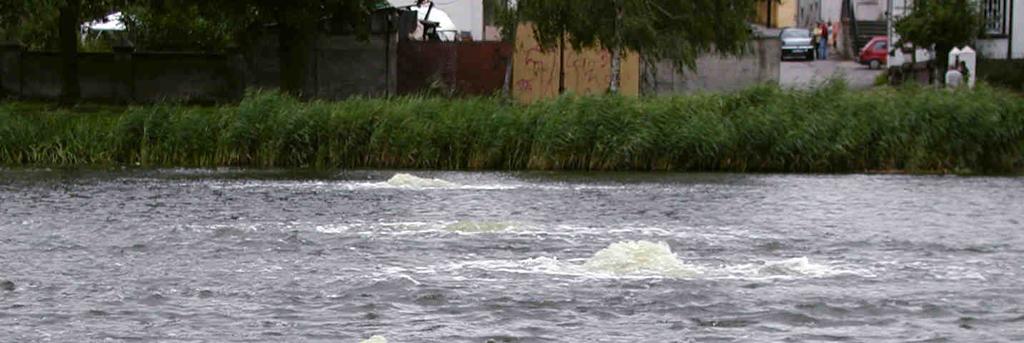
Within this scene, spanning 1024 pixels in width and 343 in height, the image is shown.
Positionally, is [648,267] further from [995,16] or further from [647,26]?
[995,16]

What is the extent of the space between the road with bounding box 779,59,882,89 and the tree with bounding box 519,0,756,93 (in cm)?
1279

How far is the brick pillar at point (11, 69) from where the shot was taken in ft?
182

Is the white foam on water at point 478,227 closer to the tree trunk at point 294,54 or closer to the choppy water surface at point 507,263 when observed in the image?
the choppy water surface at point 507,263

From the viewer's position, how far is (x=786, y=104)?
4025 cm

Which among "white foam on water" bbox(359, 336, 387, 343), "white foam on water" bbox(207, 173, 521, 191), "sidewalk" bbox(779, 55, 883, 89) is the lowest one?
"sidewalk" bbox(779, 55, 883, 89)

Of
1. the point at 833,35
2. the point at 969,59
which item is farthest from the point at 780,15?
the point at 969,59

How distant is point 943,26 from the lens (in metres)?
67.1

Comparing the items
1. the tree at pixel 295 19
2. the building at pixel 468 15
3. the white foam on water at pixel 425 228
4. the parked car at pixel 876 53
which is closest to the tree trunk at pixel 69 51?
the tree at pixel 295 19

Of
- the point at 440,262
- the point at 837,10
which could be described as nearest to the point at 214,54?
the point at 440,262

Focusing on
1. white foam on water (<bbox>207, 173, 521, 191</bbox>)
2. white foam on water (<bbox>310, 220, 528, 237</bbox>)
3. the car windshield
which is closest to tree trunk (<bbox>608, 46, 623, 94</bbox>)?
white foam on water (<bbox>207, 173, 521, 191</bbox>)

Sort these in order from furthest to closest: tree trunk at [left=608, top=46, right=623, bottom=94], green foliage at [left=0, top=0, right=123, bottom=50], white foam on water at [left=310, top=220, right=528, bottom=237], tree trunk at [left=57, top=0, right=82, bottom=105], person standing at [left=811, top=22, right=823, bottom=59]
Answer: person standing at [left=811, top=22, right=823, bottom=59]
tree trunk at [left=608, top=46, right=623, bottom=94]
tree trunk at [left=57, top=0, right=82, bottom=105]
green foliage at [left=0, top=0, right=123, bottom=50]
white foam on water at [left=310, top=220, right=528, bottom=237]

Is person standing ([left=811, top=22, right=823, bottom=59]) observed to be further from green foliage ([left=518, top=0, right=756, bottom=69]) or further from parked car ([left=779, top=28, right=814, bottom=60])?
green foliage ([left=518, top=0, right=756, bottom=69])

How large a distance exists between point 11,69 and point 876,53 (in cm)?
3842

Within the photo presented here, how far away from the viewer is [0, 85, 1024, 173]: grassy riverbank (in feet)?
129
